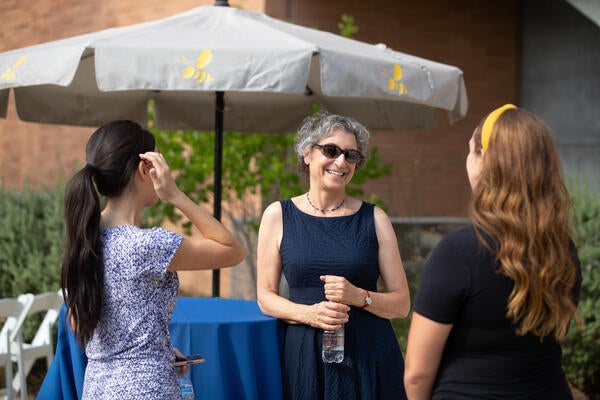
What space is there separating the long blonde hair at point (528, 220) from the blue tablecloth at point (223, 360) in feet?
4.79

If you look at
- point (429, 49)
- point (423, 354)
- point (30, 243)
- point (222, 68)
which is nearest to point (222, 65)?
point (222, 68)

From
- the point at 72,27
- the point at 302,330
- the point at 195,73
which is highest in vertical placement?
the point at 72,27

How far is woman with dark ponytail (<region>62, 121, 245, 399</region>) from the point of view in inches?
106

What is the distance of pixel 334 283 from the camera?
329 cm

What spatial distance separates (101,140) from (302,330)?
119cm

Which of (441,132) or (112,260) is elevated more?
(441,132)

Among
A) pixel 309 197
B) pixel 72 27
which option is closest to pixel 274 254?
pixel 309 197

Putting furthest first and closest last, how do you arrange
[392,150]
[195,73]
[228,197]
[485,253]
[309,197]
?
[392,150], [228,197], [195,73], [309,197], [485,253]

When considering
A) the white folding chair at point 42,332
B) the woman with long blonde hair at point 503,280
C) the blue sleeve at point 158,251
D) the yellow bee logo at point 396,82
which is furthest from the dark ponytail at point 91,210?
the white folding chair at point 42,332

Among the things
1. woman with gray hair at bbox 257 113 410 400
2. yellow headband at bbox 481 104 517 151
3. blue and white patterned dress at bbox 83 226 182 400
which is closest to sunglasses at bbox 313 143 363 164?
woman with gray hair at bbox 257 113 410 400

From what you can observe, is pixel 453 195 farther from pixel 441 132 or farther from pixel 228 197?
pixel 228 197

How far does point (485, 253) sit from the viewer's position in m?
2.26

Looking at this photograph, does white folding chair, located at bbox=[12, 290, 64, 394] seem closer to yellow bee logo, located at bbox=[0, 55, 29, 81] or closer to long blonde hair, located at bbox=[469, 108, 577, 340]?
yellow bee logo, located at bbox=[0, 55, 29, 81]

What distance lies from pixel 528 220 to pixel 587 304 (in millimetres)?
4935
